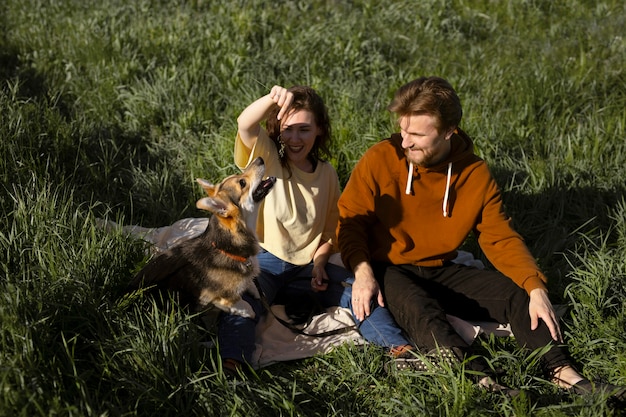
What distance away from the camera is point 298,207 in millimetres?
4375

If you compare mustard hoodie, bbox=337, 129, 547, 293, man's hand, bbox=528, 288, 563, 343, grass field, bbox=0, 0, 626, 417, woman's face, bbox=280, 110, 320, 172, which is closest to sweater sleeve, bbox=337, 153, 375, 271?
mustard hoodie, bbox=337, 129, 547, 293

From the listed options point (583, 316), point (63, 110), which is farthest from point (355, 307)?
point (63, 110)

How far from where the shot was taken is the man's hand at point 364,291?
376 centimetres

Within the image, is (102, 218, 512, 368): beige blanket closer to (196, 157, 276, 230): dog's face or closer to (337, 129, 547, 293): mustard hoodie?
(337, 129, 547, 293): mustard hoodie

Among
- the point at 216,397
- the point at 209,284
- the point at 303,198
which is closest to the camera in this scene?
the point at 216,397

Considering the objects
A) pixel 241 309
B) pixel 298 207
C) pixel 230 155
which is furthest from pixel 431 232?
pixel 230 155

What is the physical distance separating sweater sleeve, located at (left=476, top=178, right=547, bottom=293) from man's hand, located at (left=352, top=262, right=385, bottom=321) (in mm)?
780

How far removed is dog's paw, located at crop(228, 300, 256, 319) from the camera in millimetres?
3822

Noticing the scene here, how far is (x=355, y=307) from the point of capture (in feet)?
12.5

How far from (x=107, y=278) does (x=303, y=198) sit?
1379mm

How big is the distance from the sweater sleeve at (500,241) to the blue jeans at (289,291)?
0.77 metres

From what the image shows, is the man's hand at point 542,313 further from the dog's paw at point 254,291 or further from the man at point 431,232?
the dog's paw at point 254,291

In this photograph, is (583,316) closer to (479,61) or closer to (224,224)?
(224,224)

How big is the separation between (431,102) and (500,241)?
1007 mm
